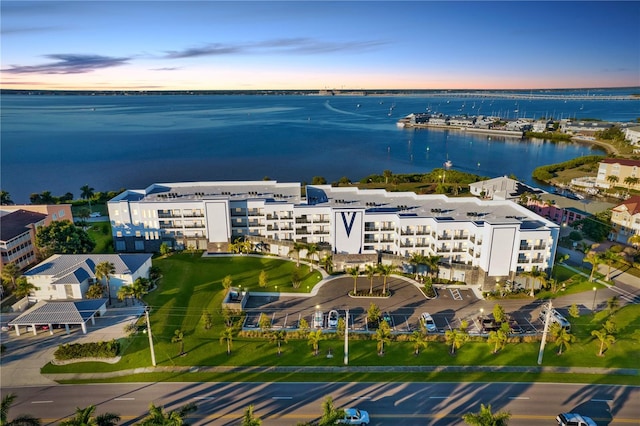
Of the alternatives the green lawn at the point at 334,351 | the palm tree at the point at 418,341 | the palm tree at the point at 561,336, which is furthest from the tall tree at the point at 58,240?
the palm tree at the point at 561,336

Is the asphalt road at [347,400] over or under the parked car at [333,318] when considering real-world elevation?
under

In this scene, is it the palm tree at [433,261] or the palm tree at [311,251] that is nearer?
the palm tree at [433,261]

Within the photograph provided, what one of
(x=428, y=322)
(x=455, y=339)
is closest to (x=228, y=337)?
(x=428, y=322)

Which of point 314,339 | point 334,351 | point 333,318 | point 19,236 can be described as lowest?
point 334,351

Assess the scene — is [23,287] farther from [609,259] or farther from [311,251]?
[609,259]

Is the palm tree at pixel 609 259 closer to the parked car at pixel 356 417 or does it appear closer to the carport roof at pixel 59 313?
the parked car at pixel 356 417
